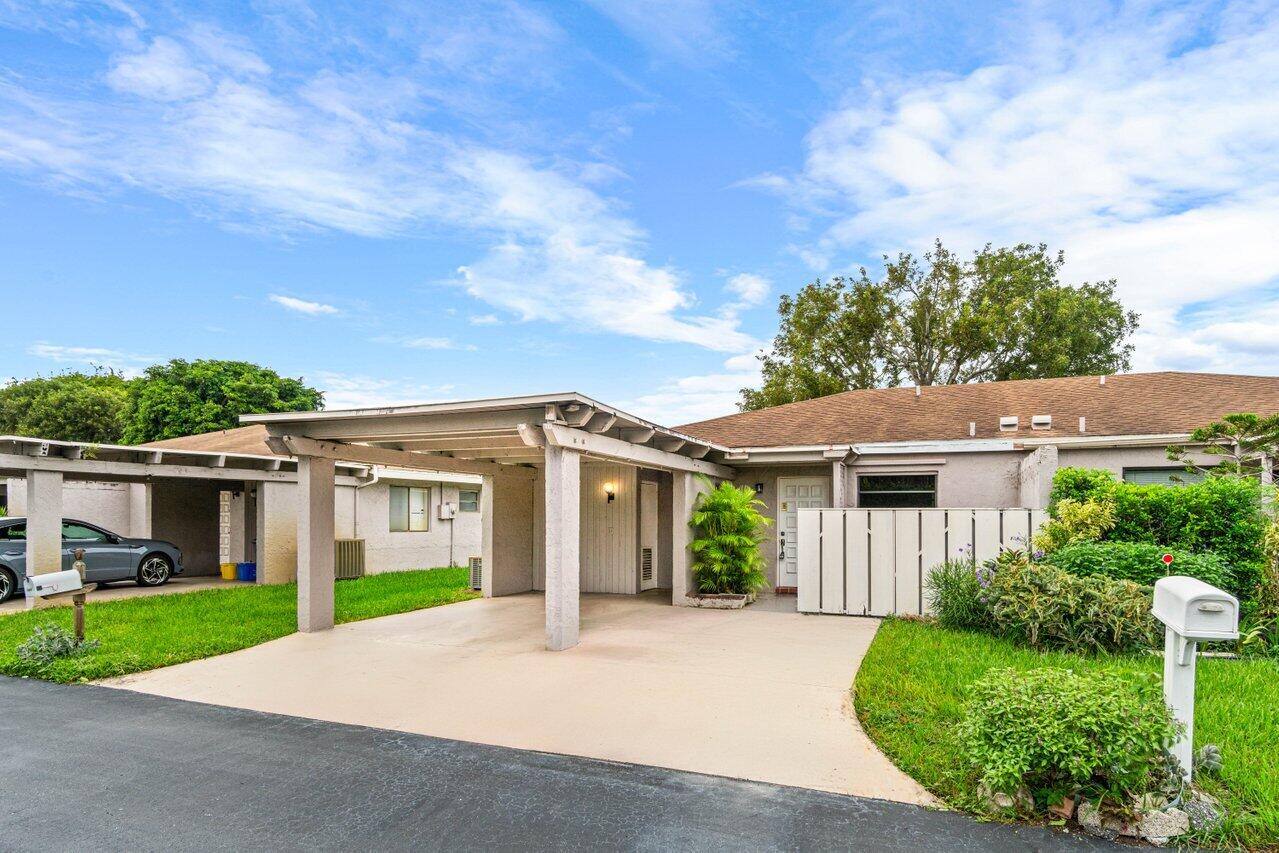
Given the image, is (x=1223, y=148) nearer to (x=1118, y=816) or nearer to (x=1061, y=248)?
(x=1118, y=816)

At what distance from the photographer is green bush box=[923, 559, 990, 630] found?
8055 millimetres

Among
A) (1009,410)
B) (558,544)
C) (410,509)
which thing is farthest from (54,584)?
(1009,410)

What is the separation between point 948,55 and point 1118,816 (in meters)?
11.2

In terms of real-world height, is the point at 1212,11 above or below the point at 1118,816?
above

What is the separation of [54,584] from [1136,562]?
12.5 m

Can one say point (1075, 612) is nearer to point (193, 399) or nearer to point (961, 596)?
point (961, 596)

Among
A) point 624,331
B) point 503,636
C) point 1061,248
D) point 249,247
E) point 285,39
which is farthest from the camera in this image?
point 1061,248

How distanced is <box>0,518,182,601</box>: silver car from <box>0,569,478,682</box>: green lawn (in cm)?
186

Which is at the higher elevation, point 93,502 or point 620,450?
point 620,450

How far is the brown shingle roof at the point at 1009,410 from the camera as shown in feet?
38.1

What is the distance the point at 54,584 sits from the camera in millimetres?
7508

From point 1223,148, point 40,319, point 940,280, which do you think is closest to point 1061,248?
point 940,280

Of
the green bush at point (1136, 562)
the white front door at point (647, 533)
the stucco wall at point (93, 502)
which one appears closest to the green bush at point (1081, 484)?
the green bush at point (1136, 562)

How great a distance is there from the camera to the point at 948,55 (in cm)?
1064
